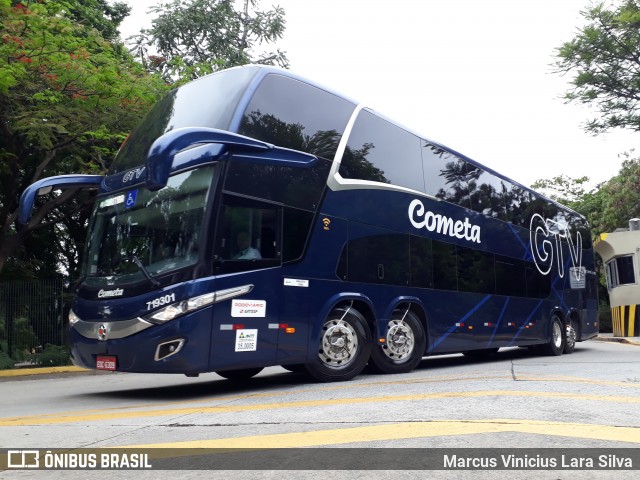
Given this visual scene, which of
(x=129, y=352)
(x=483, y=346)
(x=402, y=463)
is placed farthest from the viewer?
(x=483, y=346)

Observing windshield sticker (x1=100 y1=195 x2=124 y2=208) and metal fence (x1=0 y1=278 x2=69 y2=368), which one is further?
metal fence (x1=0 y1=278 x2=69 y2=368)

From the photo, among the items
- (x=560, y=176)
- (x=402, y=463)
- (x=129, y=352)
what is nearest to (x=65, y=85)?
(x=129, y=352)

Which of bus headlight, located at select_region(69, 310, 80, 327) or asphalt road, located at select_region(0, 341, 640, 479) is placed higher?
bus headlight, located at select_region(69, 310, 80, 327)

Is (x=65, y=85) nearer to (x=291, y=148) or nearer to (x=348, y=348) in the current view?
(x=291, y=148)

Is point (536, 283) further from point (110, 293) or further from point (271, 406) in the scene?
point (110, 293)

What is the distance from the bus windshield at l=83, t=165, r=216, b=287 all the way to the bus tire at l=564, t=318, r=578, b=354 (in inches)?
472

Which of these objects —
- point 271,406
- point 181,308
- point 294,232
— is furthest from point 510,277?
point 181,308

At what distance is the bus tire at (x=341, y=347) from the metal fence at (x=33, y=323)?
29.7 feet

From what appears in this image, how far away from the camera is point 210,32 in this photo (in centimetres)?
2972

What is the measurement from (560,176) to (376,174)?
37096mm

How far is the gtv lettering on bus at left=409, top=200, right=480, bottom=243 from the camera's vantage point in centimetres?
1168

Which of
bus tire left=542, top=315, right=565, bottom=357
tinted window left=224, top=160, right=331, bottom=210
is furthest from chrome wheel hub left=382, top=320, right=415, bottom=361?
bus tire left=542, top=315, right=565, bottom=357

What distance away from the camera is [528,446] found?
4.88m

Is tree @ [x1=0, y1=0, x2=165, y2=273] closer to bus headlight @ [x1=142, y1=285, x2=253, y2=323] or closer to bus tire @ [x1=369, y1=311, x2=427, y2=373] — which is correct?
bus headlight @ [x1=142, y1=285, x2=253, y2=323]
